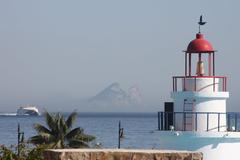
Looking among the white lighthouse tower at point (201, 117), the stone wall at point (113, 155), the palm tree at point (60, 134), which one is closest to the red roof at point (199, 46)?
the white lighthouse tower at point (201, 117)

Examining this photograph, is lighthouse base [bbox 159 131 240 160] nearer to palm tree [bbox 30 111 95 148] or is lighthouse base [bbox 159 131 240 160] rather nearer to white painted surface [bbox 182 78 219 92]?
white painted surface [bbox 182 78 219 92]

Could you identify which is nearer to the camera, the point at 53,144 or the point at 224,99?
the point at 224,99

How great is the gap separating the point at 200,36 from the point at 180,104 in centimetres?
260

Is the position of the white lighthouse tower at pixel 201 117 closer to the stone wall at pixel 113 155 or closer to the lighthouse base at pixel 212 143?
the lighthouse base at pixel 212 143

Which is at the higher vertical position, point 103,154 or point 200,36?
point 200,36

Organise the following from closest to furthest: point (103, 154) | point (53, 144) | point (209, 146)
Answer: point (103, 154) < point (209, 146) < point (53, 144)

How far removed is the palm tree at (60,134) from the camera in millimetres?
47375

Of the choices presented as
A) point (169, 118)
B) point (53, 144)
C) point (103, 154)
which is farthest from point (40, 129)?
point (103, 154)

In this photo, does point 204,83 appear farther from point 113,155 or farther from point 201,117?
point 113,155

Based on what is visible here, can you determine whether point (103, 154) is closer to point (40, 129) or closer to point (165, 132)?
point (165, 132)

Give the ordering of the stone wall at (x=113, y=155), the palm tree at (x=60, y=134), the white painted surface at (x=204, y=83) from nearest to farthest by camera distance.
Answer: the stone wall at (x=113, y=155) → the white painted surface at (x=204, y=83) → the palm tree at (x=60, y=134)

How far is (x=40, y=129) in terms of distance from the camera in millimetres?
49312

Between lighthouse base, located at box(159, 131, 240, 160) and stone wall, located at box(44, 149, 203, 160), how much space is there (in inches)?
560

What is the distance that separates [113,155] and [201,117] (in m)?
15.1
